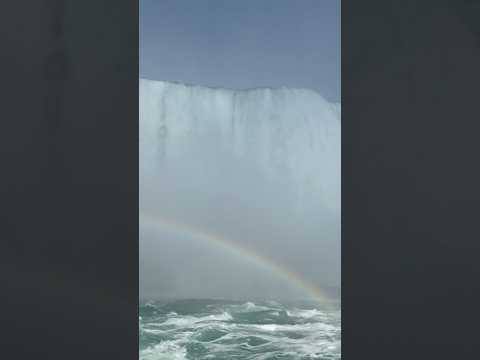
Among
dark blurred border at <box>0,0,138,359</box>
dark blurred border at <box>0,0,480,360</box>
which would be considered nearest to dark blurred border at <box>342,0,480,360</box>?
dark blurred border at <box>0,0,480,360</box>

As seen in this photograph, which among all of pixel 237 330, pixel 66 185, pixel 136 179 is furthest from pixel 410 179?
pixel 237 330

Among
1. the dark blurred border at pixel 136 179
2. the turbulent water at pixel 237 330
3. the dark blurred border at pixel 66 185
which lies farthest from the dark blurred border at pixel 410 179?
the turbulent water at pixel 237 330

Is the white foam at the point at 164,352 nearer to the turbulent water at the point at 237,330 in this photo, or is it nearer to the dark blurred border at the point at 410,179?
the turbulent water at the point at 237,330

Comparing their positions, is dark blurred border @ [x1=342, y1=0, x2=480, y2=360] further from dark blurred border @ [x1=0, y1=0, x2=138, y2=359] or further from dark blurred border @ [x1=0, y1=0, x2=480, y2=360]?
dark blurred border @ [x1=0, y1=0, x2=138, y2=359]

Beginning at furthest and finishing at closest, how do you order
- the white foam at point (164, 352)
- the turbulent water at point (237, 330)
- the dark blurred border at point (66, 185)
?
the turbulent water at point (237, 330), the white foam at point (164, 352), the dark blurred border at point (66, 185)

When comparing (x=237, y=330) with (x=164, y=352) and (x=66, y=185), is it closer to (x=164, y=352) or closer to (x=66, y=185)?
(x=164, y=352)

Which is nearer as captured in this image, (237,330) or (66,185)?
(66,185)
